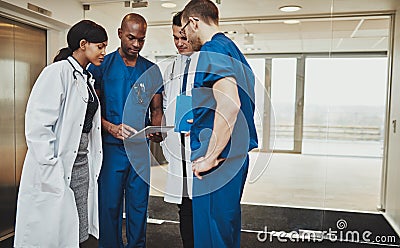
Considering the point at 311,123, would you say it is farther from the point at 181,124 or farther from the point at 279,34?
the point at 181,124

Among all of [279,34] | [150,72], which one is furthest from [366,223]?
[150,72]

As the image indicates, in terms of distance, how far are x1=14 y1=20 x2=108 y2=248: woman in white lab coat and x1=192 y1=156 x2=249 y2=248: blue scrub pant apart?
79cm

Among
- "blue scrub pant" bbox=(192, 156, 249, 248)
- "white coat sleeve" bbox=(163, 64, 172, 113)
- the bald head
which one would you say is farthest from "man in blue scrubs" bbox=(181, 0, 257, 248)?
the bald head

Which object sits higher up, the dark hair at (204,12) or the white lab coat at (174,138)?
the dark hair at (204,12)

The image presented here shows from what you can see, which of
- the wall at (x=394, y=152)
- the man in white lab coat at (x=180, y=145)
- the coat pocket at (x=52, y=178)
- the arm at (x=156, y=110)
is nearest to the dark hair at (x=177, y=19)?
the man in white lab coat at (x=180, y=145)

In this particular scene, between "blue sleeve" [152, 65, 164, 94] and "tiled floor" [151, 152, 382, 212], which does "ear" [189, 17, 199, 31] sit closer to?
"blue sleeve" [152, 65, 164, 94]

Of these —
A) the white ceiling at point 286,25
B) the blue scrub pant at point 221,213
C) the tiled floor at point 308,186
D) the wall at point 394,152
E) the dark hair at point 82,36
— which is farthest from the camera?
the tiled floor at point 308,186

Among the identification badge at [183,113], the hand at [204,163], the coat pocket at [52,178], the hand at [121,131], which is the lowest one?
the coat pocket at [52,178]

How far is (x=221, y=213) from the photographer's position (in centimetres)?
204

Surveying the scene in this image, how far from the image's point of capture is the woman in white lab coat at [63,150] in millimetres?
2113

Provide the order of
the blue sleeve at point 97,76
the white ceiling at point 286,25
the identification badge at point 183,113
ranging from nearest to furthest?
the identification badge at point 183,113 < the blue sleeve at point 97,76 < the white ceiling at point 286,25

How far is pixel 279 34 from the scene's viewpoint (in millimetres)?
3420

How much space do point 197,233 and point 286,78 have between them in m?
1.83

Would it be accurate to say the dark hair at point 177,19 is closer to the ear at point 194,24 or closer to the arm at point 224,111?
the ear at point 194,24
